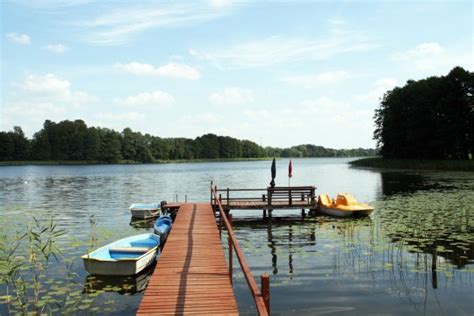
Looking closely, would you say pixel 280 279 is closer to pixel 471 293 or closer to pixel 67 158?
pixel 471 293

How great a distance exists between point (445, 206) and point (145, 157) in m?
156

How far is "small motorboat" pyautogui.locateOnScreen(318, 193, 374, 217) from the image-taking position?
2544cm

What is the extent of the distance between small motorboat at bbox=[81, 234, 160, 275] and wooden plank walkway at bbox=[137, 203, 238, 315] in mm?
892

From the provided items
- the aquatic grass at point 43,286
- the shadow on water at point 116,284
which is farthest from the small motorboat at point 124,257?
the aquatic grass at point 43,286

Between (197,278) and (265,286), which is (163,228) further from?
(265,286)

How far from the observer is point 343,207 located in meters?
25.8

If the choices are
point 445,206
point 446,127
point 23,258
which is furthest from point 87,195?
point 446,127

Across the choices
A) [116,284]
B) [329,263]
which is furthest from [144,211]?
[329,263]

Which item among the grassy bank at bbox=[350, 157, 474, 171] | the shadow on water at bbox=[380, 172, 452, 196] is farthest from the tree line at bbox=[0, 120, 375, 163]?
the shadow on water at bbox=[380, 172, 452, 196]

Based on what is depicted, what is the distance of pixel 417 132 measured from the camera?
271 ft

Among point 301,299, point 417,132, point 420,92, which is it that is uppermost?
point 420,92

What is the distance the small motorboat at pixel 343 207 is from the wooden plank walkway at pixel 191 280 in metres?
11.2

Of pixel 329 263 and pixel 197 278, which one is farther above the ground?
pixel 197 278

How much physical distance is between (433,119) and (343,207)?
6378cm
